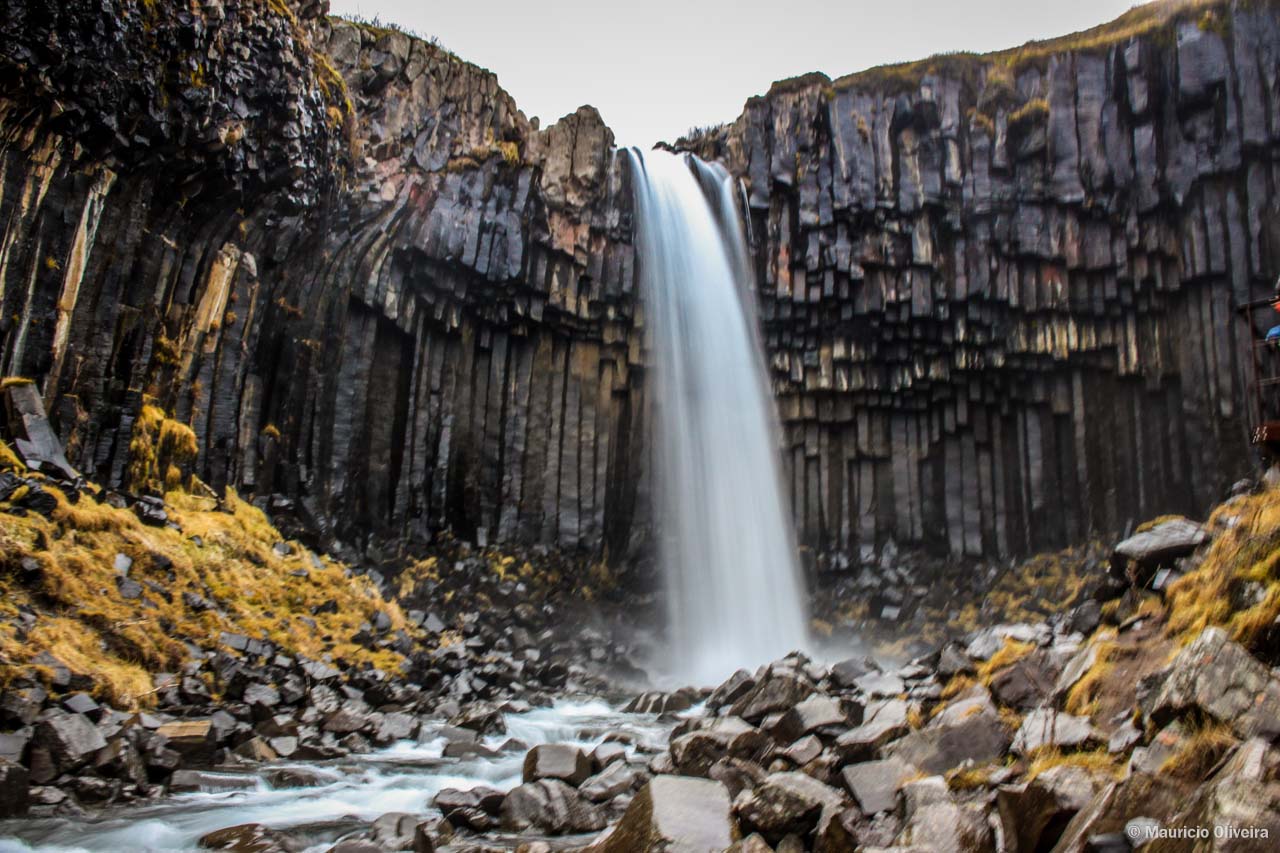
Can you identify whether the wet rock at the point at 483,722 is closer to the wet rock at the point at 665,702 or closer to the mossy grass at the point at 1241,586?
the wet rock at the point at 665,702

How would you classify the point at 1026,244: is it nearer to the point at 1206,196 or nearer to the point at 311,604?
the point at 1206,196

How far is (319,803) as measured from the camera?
8086 mm

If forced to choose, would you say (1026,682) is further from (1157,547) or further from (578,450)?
(578,450)

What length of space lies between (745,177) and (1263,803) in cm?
2263

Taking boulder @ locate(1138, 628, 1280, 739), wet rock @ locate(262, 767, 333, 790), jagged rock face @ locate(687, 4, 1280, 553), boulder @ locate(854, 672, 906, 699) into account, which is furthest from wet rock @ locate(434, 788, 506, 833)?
jagged rock face @ locate(687, 4, 1280, 553)

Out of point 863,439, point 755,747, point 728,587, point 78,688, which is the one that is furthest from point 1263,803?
point 863,439

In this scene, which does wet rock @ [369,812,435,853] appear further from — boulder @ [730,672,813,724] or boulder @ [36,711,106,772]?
boulder @ [730,672,813,724]

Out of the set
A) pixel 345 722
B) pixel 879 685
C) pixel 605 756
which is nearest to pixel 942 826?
pixel 605 756

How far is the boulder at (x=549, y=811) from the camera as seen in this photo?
723 cm

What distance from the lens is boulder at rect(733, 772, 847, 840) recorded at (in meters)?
5.45

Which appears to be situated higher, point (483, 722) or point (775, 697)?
point (775, 697)

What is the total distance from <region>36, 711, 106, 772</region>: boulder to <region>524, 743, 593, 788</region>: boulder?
398 cm

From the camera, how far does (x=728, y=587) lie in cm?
2264

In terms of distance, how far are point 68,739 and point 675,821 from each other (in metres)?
5.84
